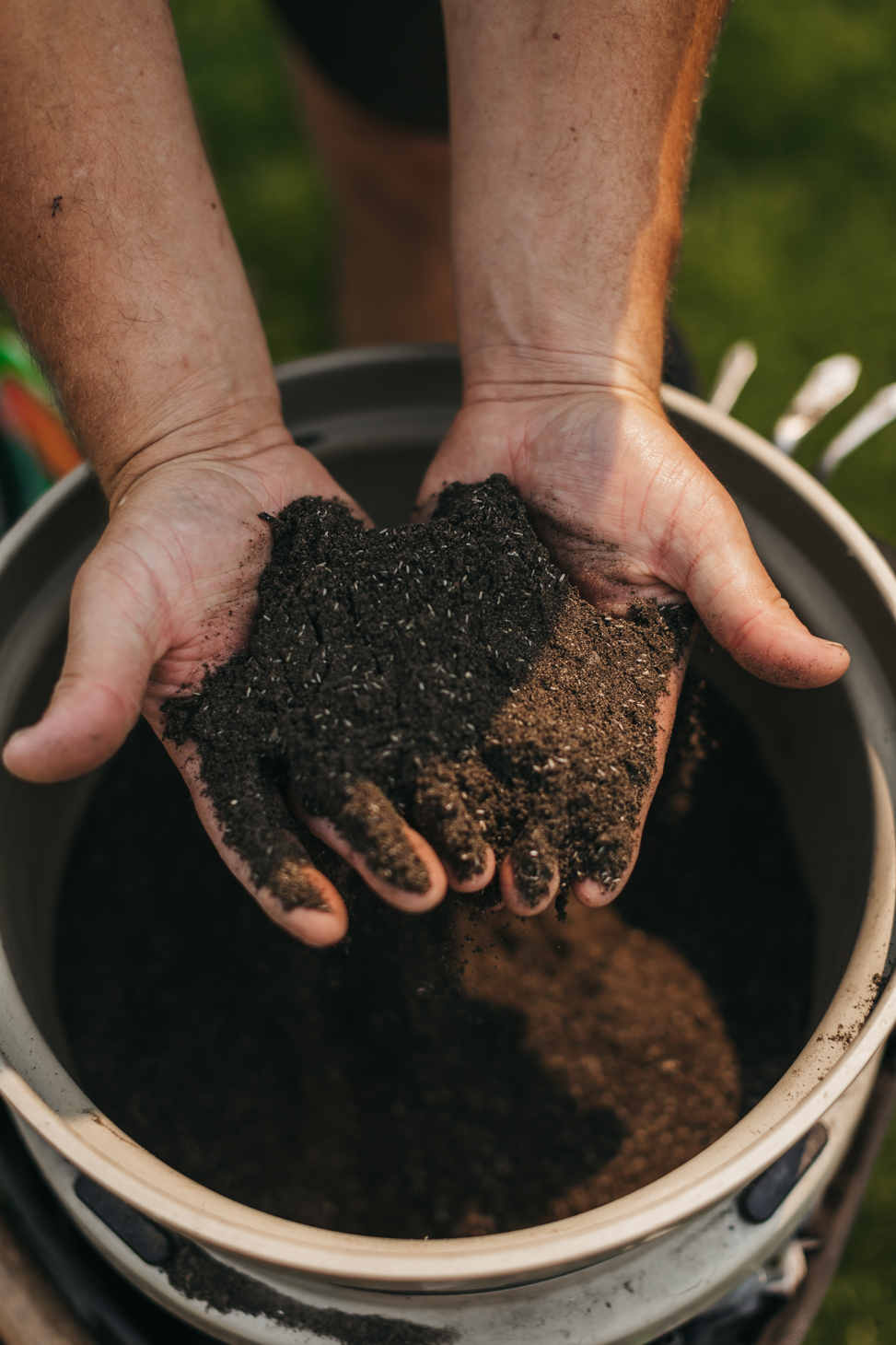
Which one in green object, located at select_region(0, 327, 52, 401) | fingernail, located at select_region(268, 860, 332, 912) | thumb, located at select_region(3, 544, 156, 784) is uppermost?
green object, located at select_region(0, 327, 52, 401)

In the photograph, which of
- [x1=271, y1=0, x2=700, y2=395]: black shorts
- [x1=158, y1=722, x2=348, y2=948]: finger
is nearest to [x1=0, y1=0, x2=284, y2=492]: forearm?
[x1=158, y1=722, x2=348, y2=948]: finger

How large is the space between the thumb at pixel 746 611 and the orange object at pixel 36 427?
1.49m

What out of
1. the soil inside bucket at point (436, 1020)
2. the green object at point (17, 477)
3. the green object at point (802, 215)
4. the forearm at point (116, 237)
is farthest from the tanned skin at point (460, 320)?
the green object at point (802, 215)

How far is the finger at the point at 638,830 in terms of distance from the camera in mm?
1017

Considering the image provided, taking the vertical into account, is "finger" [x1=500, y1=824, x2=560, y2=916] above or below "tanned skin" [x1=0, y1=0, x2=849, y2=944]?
below

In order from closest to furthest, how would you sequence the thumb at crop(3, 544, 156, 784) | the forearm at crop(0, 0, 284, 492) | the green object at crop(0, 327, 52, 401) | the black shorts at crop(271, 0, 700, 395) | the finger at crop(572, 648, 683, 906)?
1. the thumb at crop(3, 544, 156, 784)
2. the finger at crop(572, 648, 683, 906)
3. the forearm at crop(0, 0, 284, 492)
4. the black shorts at crop(271, 0, 700, 395)
5. the green object at crop(0, 327, 52, 401)

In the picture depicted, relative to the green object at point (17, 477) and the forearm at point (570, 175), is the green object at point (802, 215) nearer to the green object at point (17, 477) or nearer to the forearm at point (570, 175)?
the forearm at point (570, 175)

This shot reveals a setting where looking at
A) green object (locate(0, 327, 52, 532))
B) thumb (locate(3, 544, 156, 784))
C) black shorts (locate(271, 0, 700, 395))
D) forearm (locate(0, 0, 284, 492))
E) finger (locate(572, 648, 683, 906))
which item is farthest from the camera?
green object (locate(0, 327, 52, 532))

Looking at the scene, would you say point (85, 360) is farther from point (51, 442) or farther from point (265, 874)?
point (51, 442)

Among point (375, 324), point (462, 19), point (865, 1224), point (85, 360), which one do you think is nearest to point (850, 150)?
point (375, 324)

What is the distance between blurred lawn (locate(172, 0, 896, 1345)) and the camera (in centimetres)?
262

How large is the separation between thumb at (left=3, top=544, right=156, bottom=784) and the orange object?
116 cm

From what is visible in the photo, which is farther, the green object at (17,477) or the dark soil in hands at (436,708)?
the green object at (17,477)

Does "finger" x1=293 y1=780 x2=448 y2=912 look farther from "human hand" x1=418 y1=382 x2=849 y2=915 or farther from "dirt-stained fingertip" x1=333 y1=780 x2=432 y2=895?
"human hand" x1=418 y1=382 x2=849 y2=915
